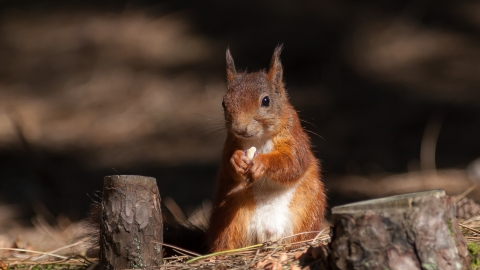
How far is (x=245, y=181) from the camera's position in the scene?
255 centimetres

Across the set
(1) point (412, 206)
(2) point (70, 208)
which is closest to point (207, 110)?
(2) point (70, 208)

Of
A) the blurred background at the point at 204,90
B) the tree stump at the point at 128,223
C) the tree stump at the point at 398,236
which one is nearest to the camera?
the tree stump at the point at 398,236

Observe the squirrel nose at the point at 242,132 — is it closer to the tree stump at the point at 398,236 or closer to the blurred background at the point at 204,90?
the tree stump at the point at 398,236

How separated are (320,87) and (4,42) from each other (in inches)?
126

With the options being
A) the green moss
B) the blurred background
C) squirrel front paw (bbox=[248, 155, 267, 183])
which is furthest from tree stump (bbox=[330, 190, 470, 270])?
the blurred background

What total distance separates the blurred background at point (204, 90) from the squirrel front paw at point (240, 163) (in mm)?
1849

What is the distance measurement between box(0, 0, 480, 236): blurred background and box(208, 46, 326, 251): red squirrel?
160cm

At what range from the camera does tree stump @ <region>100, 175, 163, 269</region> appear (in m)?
2.27

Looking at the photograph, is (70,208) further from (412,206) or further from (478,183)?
(412,206)

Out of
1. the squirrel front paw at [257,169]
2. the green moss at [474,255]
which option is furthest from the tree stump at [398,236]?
the squirrel front paw at [257,169]

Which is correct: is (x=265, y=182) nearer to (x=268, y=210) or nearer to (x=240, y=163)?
(x=268, y=210)

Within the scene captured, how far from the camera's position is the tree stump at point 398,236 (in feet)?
5.65

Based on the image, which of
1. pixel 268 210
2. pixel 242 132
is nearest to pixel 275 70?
pixel 242 132

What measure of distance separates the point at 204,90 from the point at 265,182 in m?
3.30
